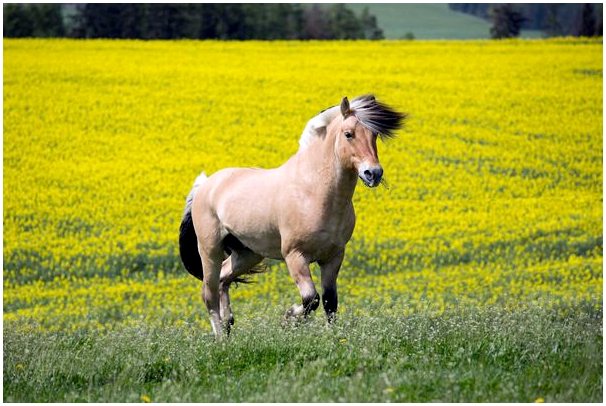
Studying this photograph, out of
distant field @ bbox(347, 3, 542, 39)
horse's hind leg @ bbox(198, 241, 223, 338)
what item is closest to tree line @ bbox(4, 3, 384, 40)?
distant field @ bbox(347, 3, 542, 39)

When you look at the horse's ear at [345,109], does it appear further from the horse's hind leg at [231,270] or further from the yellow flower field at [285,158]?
the yellow flower field at [285,158]

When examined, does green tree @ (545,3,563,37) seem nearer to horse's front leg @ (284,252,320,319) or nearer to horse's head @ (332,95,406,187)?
horse's head @ (332,95,406,187)

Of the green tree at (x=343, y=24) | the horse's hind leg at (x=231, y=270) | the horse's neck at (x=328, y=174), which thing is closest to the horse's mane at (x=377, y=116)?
the horse's neck at (x=328, y=174)

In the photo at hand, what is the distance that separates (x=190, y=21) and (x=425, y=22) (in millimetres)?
9323

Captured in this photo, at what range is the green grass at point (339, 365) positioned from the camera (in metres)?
6.46

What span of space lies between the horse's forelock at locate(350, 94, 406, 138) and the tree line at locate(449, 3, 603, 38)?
26011 mm

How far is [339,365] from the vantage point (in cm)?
703

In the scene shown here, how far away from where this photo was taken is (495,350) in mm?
7324

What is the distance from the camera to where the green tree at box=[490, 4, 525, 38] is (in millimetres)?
34156

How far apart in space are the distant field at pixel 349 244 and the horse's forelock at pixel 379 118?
198mm

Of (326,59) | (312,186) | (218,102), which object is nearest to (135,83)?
(218,102)

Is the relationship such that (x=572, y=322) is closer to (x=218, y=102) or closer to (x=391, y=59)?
Answer: (x=218, y=102)

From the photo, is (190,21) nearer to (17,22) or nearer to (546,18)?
(17,22)

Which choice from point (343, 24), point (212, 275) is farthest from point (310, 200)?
point (343, 24)
